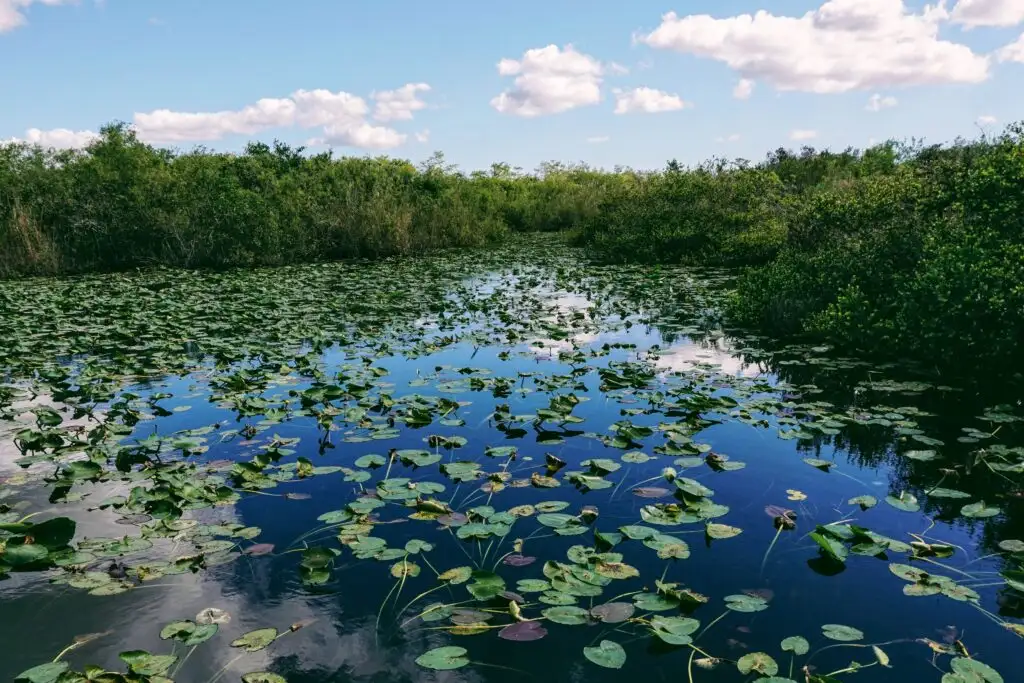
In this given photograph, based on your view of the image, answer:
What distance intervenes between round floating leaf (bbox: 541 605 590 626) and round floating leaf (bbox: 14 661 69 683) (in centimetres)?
183

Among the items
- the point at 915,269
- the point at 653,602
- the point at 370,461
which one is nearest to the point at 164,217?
the point at 370,461

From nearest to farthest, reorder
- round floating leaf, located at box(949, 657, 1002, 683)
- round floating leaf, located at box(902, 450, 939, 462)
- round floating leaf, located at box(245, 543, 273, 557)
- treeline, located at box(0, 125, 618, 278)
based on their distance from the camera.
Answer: round floating leaf, located at box(949, 657, 1002, 683) → round floating leaf, located at box(245, 543, 273, 557) → round floating leaf, located at box(902, 450, 939, 462) → treeline, located at box(0, 125, 618, 278)

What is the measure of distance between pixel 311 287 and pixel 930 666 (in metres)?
12.1

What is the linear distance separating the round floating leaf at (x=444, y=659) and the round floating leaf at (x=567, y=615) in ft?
1.28

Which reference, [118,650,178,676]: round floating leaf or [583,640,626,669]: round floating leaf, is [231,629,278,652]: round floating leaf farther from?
[583,640,626,669]: round floating leaf

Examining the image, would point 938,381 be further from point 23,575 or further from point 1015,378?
point 23,575

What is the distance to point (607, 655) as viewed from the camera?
7.79ft

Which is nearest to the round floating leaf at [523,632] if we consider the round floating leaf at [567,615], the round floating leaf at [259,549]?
the round floating leaf at [567,615]

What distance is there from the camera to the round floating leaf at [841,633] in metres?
2.51

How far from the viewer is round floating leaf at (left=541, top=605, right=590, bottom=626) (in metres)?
2.60

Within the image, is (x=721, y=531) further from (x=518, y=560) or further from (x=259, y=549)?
(x=259, y=549)

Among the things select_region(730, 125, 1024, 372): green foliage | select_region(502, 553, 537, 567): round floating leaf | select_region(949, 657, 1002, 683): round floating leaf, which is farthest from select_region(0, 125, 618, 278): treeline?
select_region(949, 657, 1002, 683): round floating leaf

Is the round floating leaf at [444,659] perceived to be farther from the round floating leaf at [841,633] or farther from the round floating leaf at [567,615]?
the round floating leaf at [841,633]

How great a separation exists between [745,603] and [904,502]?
158cm
